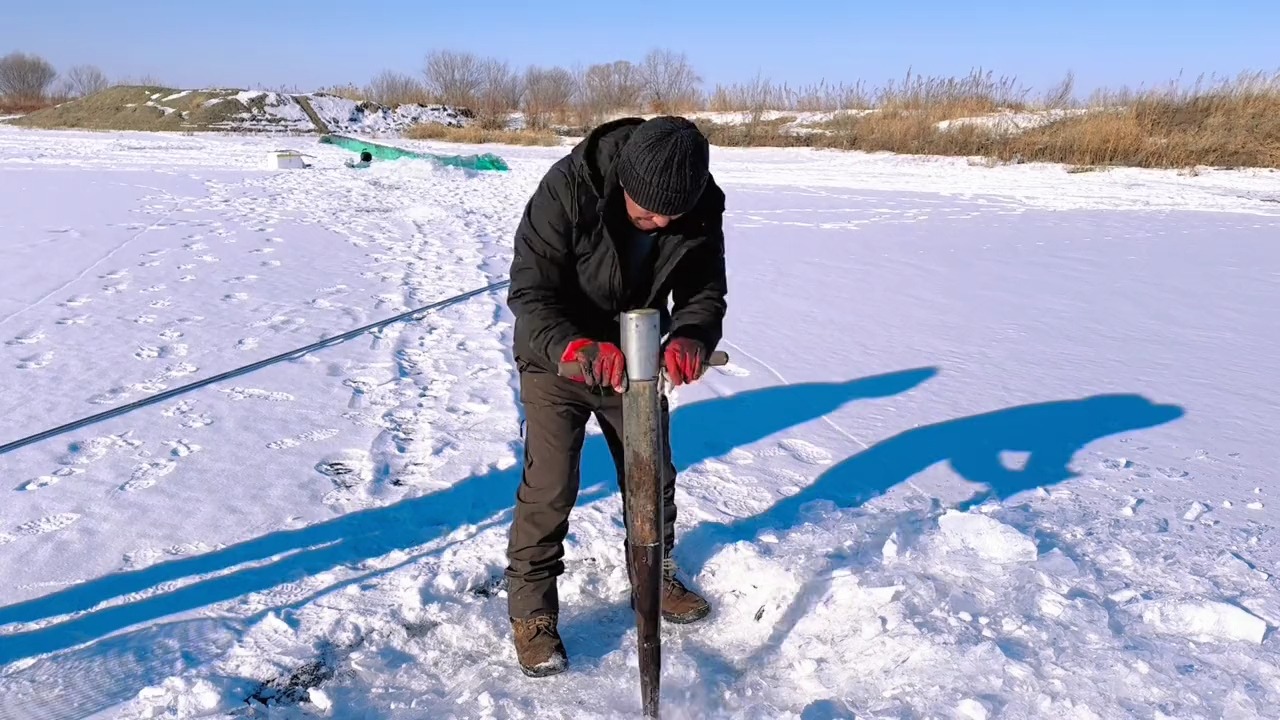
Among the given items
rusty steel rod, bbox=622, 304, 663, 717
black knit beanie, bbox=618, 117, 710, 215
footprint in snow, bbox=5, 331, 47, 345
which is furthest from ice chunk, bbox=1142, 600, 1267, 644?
footprint in snow, bbox=5, 331, 47, 345

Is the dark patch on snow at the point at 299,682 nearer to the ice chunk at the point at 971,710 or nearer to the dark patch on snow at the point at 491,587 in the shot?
the dark patch on snow at the point at 491,587

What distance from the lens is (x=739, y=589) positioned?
265 centimetres

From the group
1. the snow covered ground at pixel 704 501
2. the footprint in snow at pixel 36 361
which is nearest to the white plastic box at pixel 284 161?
the snow covered ground at pixel 704 501

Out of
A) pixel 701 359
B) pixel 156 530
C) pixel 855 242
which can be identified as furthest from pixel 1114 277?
pixel 156 530

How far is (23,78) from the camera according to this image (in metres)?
43.9

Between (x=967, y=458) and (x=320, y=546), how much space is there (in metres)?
2.47

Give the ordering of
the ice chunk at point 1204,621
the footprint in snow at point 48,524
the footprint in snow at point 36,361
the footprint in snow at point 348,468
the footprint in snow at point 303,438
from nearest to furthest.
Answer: the ice chunk at point 1204,621 → the footprint in snow at point 48,524 → the footprint in snow at point 348,468 → the footprint in snow at point 303,438 → the footprint in snow at point 36,361

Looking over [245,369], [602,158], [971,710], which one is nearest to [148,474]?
[245,369]

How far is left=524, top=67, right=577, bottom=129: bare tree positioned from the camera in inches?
1128

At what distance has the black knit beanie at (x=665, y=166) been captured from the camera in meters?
1.92

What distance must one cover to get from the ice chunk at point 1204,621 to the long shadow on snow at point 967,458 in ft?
2.86

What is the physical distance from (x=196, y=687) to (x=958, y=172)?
14214 mm

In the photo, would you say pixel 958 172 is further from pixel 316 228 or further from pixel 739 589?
pixel 739 589

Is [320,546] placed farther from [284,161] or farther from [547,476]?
[284,161]
